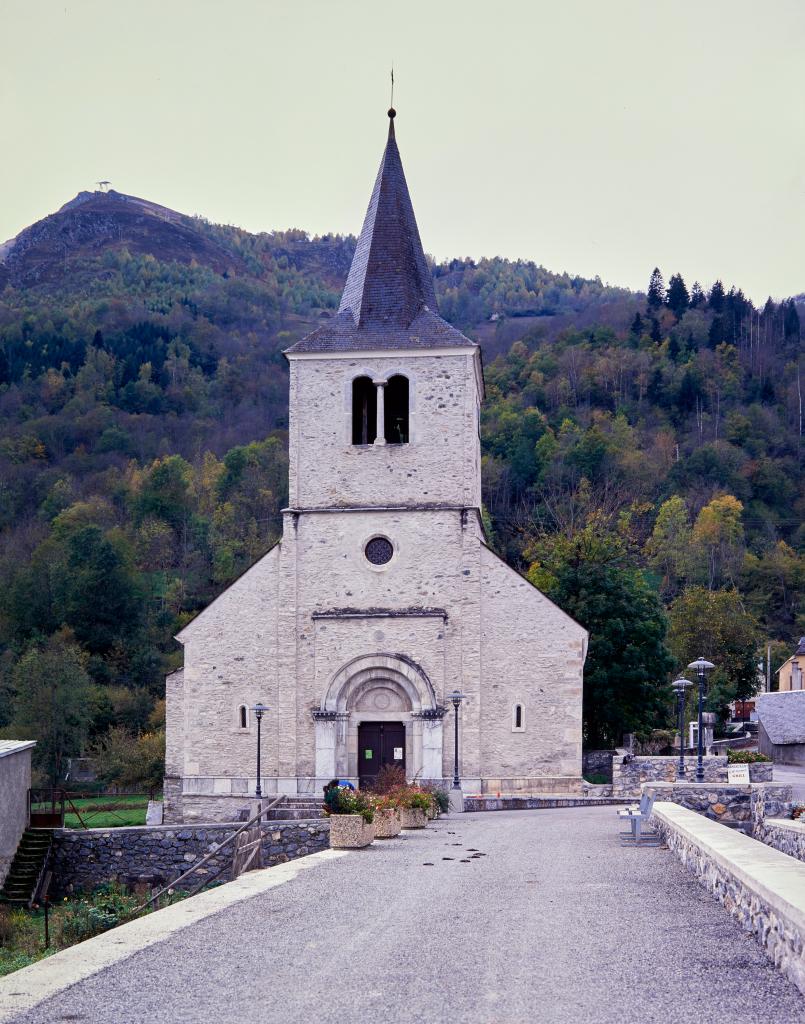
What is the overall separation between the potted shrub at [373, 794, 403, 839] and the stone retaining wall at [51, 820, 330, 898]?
5.05 metres

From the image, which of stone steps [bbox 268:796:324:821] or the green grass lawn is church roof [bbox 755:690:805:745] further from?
stone steps [bbox 268:796:324:821]

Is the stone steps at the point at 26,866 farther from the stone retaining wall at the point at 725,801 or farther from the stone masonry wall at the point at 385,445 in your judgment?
the stone retaining wall at the point at 725,801

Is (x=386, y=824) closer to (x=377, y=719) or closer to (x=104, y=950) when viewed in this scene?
(x=104, y=950)

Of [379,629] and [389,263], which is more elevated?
[389,263]

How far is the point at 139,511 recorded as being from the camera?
325ft

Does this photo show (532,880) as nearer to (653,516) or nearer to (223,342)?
(653,516)

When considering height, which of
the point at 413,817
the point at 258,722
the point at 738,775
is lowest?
the point at 413,817

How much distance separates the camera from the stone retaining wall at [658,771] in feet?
108

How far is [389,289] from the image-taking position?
3838cm

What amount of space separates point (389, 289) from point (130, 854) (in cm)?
1724

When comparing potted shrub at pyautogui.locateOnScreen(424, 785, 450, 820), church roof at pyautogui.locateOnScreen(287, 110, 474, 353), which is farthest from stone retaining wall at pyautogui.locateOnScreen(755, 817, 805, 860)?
church roof at pyautogui.locateOnScreen(287, 110, 474, 353)

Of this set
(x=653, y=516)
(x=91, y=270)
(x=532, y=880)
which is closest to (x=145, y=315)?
(x=91, y=270)

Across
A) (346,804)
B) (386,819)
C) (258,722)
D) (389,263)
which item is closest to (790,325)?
(389,263)

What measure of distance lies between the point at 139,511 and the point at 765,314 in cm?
6384
